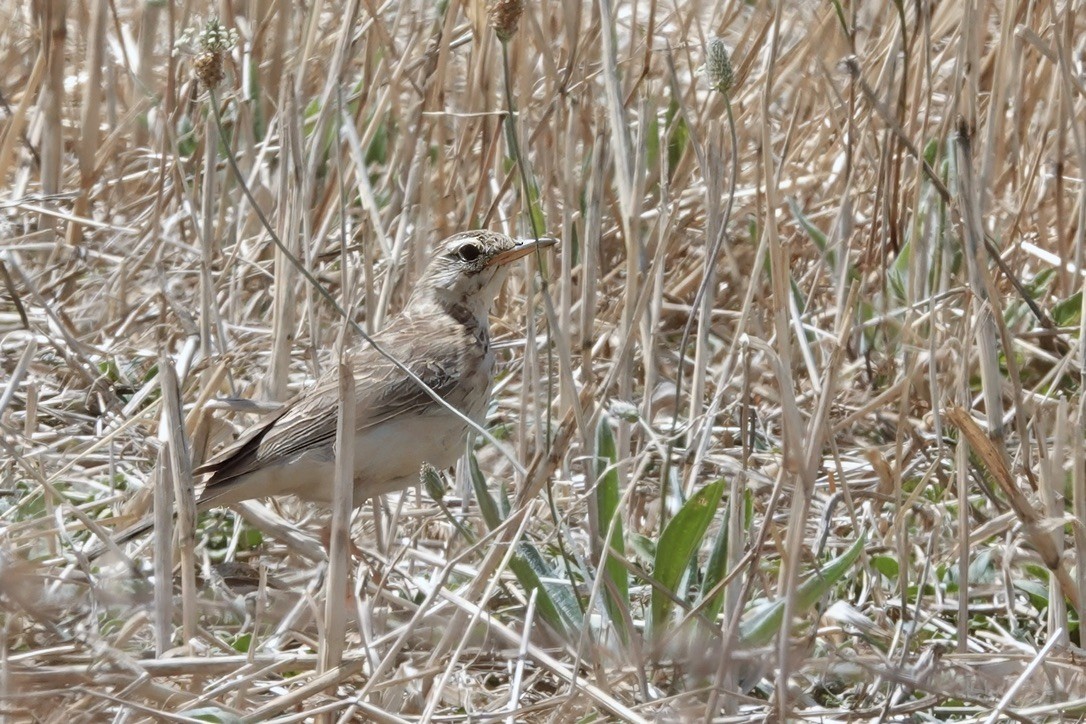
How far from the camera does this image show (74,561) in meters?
3.41

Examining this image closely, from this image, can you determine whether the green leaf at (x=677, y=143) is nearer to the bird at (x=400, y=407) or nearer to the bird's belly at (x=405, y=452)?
the bird at (x=400, y=407)

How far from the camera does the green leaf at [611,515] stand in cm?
307

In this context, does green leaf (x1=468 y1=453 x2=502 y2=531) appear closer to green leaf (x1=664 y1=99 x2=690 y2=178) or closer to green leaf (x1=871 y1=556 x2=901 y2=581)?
green leaf (x1=871 y1=556 x2=901 y2=581)

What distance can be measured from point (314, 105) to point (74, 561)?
280cm

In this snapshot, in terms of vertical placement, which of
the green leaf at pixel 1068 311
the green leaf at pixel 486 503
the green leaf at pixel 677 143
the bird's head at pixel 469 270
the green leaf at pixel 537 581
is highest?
the green leaf at pixel 677 143

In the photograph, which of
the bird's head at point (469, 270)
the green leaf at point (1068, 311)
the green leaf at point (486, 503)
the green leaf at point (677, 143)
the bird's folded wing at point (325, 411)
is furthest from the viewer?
the green leaf at point (677, 143)

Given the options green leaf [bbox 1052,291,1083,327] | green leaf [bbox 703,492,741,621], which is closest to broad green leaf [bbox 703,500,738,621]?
green leaf [bbox 703,492,741,621]

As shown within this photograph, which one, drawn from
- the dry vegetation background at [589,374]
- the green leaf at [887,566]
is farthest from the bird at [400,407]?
the green leaf at [887,566]

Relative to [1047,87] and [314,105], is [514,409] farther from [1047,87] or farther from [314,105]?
[1047,87]

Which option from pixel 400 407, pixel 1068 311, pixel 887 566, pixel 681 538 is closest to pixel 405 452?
pixel 400 407

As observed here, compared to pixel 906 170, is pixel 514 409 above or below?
below

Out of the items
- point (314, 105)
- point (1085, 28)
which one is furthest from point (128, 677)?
point (1085, 28)

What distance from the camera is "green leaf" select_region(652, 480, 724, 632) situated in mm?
3041

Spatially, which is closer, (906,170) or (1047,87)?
(906,170)
